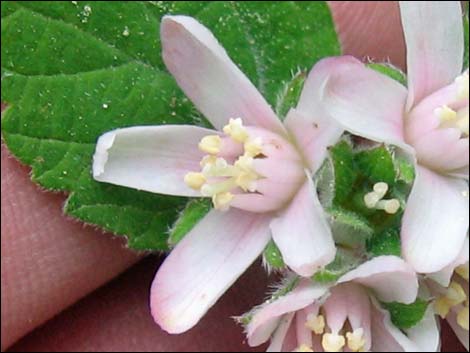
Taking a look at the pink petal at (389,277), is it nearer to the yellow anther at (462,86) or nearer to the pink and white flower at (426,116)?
the pink and white flower at (426,116)

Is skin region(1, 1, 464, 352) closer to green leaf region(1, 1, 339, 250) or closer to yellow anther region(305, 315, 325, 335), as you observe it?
green leaf region(1, 1, 339, 250)

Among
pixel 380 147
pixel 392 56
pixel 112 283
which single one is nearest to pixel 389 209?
pixel 380 147

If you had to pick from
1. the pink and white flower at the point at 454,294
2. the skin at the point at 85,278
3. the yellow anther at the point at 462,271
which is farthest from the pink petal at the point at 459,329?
the skin at the point at 85,278

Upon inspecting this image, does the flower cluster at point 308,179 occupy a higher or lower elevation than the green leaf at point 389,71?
lower

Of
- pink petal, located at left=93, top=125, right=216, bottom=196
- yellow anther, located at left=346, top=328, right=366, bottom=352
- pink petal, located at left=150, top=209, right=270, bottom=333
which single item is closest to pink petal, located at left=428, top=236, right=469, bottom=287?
yellow anther, located at left=346, top=328, right=366, bottom=352

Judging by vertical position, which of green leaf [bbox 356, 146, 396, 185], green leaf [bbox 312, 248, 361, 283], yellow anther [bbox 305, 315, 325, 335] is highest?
green leaf [bbox 356, 146, 396, 185]

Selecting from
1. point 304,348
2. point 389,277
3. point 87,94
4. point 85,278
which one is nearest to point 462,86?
point 389,277

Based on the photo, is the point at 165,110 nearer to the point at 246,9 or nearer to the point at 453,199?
the point at 246,9
